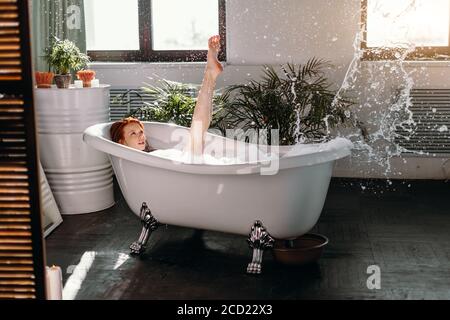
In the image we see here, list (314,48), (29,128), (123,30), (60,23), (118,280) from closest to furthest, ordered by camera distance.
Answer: (29,128) < (118,280) < (60,23) < (314,48) < (123,30)

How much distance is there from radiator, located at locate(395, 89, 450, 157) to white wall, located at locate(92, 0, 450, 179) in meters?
0.08

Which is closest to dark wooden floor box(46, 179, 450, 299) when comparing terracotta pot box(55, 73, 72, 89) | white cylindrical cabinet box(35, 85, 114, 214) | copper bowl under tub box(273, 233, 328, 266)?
copper bowl under tub box(273, 233, 328, 266)

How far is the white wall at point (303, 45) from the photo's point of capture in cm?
474

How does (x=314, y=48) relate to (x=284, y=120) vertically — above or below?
above

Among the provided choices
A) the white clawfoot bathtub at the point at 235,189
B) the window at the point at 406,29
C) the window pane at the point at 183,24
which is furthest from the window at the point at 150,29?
the white clawfoot bathtub at the point at 235,189

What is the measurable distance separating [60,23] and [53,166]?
1.19m

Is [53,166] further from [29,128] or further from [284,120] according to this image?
[29,128]

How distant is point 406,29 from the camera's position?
476cm

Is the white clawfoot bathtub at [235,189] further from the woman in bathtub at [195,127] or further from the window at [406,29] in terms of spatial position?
the window at [406,29]

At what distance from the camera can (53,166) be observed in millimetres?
3980

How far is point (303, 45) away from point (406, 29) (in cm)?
82
